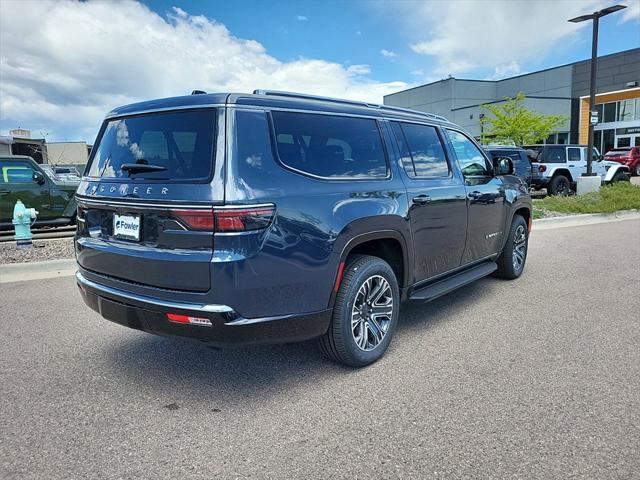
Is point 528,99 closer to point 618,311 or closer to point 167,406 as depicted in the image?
point 618,311

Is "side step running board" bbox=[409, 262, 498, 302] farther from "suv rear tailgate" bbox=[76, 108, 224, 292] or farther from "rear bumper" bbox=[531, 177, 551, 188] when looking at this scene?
"rear bumper" bbox=[531, 177, 551, 188]

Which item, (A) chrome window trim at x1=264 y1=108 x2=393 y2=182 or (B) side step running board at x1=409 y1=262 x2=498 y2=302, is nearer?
(A) chrome window trim at x1=264 y1=108 x2=393 y2=182

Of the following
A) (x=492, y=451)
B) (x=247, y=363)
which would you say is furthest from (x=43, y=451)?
(x=492, y=451)

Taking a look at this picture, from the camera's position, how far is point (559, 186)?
16500 mm

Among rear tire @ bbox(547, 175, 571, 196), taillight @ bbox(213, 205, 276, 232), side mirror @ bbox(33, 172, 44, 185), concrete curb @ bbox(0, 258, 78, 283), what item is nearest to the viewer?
taillight @ bbox(213, 205, 276, 232)

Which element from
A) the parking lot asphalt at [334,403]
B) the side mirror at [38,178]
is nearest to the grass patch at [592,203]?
the parking lot asphalt at [334,403]

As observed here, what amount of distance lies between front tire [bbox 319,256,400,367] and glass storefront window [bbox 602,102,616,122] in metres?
45.3

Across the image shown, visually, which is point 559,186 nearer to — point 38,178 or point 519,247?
point 519,247

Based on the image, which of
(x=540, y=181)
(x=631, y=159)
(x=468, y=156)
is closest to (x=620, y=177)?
(x=540, y=181)

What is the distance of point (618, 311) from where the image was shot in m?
4.93

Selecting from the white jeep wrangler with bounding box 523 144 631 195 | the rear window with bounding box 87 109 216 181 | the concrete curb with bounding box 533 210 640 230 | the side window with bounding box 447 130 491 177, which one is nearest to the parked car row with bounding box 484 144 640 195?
the white jeep wrangler with bounding box 523 144 631 195

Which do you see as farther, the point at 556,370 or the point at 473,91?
the point at 473,91

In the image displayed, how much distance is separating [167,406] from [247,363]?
763mm

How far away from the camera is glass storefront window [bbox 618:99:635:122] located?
39.5 metres
